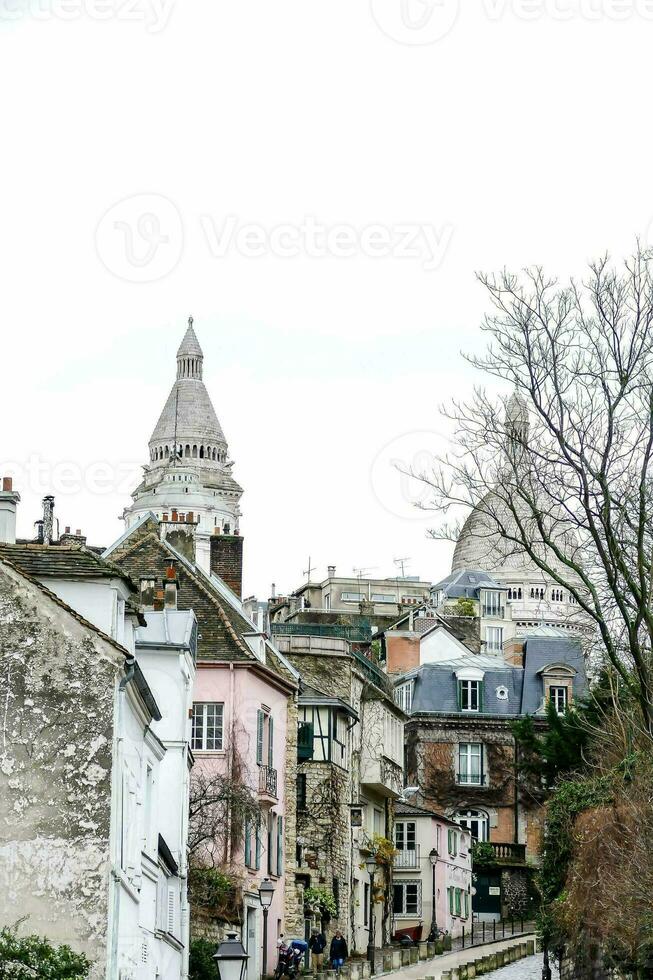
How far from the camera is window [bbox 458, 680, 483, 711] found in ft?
317

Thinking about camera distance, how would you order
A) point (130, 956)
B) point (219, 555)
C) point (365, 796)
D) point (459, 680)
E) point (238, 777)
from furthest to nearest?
1. point (459, 680)
2. point (365, 796)
3. point (219, 555)
4. point (238, 777)
5. point (130, 956)

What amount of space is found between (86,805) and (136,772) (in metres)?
3.81

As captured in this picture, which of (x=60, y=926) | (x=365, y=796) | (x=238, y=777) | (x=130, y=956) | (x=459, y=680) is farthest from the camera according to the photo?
(x=459, y=680)

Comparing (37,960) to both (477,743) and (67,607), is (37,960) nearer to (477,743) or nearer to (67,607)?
(67,607)

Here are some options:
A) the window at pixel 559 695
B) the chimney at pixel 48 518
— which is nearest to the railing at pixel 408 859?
the window at pixel 559 695

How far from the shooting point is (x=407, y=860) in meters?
77.1

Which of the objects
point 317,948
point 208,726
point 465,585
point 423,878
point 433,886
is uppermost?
point 465,585

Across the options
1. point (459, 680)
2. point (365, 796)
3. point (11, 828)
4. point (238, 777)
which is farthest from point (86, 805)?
point (459, 680)

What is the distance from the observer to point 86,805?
26453mm

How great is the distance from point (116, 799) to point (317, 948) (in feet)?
Answer: 99.8

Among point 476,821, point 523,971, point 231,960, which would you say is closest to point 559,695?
point 476,821

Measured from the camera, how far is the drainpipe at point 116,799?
86.3 feet

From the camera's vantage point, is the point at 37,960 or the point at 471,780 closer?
the point at 37,960

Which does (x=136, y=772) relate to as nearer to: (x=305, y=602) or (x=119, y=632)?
(x=119, y=632)
